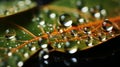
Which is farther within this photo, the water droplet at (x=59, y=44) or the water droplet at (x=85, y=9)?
the water droplet at (x=85, y=9)

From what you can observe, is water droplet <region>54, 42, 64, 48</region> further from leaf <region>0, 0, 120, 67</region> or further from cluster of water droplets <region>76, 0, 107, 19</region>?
cluster of water droplets <region>76, 0, 107, 19</region>

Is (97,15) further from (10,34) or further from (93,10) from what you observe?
(10,34)

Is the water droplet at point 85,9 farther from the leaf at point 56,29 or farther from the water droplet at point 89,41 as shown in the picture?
the water droplet at point 89,41

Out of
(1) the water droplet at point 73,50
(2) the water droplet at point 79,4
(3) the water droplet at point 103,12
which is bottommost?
(1) the water droplet at point 73,50

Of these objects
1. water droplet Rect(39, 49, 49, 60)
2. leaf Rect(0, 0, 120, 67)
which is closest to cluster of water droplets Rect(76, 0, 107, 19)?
leaf Rect(0, 0, 120, 67)

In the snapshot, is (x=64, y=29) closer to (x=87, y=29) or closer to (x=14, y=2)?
(x=87, y=29)

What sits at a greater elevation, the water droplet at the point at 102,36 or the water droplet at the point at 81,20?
the water droplet at the point at 81,20

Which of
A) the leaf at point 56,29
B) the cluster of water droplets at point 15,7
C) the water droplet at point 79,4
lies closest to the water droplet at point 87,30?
the leaf at point 56,29

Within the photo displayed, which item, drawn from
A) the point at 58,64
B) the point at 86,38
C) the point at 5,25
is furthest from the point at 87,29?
the point at 5,25
